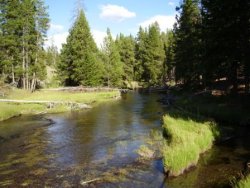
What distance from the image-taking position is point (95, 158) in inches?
735

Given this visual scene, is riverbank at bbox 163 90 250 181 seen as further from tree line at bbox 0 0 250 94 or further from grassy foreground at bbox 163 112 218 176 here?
tree line at bbox 0 0 250 94

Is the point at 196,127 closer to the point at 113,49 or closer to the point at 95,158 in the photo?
the point at 95,158

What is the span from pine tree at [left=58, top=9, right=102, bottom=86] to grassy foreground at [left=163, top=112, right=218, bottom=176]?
1640 inches

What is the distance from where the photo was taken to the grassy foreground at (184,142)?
14641 mm

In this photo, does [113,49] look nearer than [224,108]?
No

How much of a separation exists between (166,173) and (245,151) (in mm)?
5870

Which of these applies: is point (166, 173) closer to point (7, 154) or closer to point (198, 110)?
point (7, 154)

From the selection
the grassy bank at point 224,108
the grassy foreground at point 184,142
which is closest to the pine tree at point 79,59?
the grassy bank at point 224,108

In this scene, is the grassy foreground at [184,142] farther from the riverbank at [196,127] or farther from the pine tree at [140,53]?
the pine tree at [140,53]

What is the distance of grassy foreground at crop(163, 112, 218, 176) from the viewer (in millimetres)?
14641

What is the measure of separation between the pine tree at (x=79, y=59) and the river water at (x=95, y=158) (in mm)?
Result: 35410

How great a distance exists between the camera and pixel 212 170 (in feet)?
50.6

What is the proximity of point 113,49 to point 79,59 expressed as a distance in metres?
15.6

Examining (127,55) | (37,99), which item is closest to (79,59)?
(37,99)
